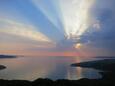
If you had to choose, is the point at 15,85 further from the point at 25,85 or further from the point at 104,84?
the point at 104,84

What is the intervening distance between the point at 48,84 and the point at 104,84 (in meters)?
11.3

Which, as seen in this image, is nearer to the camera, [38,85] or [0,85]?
[38,85]

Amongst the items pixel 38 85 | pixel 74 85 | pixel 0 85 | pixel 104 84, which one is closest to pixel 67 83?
pixel 74 85

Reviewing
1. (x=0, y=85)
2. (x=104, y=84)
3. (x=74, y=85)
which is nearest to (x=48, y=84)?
(x=74, y=85)

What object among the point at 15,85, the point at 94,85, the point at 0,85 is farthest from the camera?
the point at 94,85

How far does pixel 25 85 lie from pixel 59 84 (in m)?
5.38

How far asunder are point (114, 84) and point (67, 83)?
942 centimetres

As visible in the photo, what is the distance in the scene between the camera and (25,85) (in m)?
32.8

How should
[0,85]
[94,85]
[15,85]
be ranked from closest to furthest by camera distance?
1. [15,85]
2. [0,85]
3. [94,85]

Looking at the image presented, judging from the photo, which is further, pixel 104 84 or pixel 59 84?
pixel 104 84

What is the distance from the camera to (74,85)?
34312 mm

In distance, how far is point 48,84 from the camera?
1314 inches

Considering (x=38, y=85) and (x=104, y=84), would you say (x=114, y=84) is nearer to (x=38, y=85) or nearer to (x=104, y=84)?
(x=104, y=84)

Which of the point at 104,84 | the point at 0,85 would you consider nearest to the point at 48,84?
the point at 0,85
